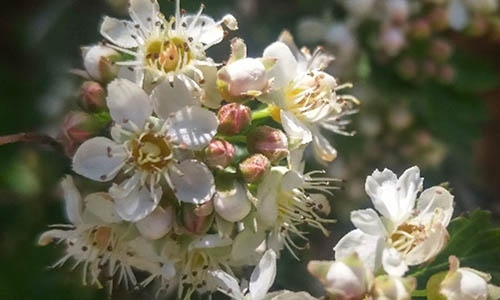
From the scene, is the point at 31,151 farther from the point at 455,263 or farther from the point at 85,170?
the point at 455,263

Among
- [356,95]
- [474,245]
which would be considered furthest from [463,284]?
[356,95]

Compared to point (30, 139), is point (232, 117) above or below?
above

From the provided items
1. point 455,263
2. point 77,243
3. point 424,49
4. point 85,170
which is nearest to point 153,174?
point 85,170

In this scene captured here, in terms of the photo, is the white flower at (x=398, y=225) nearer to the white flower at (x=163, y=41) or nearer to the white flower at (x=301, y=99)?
the white flower at (x=301, y=99)

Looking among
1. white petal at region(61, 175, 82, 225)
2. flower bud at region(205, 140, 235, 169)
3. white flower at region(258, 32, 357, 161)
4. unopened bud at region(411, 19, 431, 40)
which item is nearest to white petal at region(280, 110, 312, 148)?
white flower at region(258, 32, 357, 161)

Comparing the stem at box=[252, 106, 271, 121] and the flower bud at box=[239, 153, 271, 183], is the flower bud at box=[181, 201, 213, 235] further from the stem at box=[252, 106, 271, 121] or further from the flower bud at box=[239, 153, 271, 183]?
the stem at box=[252, 106, 271, 121]

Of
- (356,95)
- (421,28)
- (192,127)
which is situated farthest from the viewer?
(356,95)

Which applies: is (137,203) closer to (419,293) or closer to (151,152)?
(151,152)
